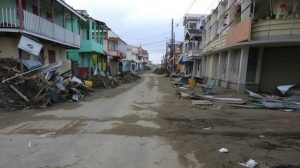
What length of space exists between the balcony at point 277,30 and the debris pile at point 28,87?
1181cm

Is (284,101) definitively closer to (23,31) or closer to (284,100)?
(284,100)

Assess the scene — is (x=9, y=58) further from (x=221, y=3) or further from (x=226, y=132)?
(x=221, y=3)

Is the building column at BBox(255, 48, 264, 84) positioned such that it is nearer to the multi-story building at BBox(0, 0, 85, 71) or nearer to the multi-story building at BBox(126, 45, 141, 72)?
the multi-story building at BBox(0, 0, 85, 71)

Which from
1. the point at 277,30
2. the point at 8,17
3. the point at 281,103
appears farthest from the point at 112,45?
the point at 281,103

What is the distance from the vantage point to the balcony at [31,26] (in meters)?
15.3

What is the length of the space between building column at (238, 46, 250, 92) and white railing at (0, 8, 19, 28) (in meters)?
14.2

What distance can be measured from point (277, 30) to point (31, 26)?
14.6m

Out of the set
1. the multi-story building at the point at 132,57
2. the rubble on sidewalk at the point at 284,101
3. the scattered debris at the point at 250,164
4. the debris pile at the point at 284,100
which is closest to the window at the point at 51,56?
the debris pile at the point at 284,100

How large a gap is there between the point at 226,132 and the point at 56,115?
22.1ft

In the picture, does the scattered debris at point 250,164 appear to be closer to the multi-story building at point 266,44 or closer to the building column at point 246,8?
the multi-story building at point 266,44

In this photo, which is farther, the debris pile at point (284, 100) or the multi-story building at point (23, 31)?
the multi-story building at point (23, 31)

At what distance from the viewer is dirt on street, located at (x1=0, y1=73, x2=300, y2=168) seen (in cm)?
604

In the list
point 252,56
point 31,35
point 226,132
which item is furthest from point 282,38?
point 31,35

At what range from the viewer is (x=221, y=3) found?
27.9 metres
